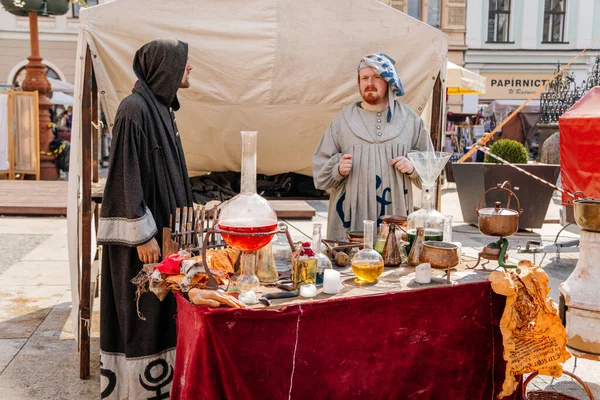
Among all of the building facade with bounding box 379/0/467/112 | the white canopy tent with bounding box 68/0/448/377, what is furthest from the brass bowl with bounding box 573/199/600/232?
the building facade with bounding box 379/0/467/112

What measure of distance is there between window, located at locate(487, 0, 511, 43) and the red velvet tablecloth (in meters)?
22.4

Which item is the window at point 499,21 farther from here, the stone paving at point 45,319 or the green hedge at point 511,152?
the stone paving at point 45,319

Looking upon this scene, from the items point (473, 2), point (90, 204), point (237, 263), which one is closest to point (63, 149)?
point (90, 204)

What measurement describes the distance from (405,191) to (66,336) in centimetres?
231

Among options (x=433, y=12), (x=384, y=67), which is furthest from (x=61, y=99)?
(x=384, y=67)

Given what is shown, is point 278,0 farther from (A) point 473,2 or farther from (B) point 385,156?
(A) point 473,2

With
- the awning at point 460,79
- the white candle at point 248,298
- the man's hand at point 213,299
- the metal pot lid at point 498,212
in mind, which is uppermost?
the awning at point 460,79

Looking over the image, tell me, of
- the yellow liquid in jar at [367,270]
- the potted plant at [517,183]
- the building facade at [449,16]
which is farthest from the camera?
the building facade at [449,16]

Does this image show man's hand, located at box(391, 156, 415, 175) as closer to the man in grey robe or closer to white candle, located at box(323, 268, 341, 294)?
the man in grey robe

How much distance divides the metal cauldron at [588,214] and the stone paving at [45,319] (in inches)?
34.5

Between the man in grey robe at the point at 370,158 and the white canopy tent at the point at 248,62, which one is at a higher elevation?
the white canopy tent at the point at 248,62

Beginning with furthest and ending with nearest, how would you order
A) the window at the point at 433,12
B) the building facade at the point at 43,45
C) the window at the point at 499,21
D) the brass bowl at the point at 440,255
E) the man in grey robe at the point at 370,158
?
the window at the point at 499,21 < the window at the point at 433,12 < the building facade at the point at 43,45 < the man in grey robe at the point at 370,158 < the brass bowl at the point at 440,255

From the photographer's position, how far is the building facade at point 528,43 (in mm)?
22688

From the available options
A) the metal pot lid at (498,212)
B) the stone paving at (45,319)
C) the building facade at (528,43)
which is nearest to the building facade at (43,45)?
the building facade at (528,43)
